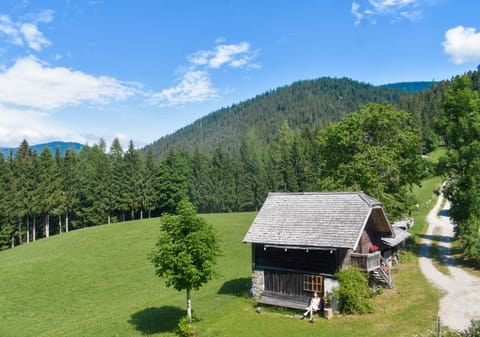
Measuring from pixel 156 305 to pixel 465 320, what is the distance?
2068 centimetres

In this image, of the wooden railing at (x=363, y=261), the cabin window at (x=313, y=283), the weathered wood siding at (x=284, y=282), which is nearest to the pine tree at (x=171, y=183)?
the weathered wood siding at (x=284, y=282)

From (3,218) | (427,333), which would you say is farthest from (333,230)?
(3,218)

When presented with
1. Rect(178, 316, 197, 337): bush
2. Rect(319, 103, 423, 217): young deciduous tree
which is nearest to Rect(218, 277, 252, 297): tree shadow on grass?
Rect(178, 316, 197, 337): bush

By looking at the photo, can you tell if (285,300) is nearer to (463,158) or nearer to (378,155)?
(378,155)

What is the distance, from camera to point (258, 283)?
28.7 metres

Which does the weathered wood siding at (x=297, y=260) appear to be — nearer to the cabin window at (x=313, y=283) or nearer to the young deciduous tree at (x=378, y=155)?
the cabin window at (x=313, y=283)

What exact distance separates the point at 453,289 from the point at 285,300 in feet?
40.0

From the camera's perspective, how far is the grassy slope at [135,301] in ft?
76.0

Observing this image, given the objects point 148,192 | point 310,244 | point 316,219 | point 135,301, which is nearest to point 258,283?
point 310,244

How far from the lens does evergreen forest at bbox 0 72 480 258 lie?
38594mm

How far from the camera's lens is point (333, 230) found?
26.0 meters

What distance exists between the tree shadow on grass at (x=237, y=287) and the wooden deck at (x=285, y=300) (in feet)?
8.24

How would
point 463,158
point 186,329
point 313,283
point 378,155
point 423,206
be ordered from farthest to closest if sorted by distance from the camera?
point 423,206, point 378,155, point 463,158, point 313,283, point 186,329

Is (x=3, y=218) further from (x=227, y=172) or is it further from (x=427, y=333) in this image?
(x=427, y=333)
